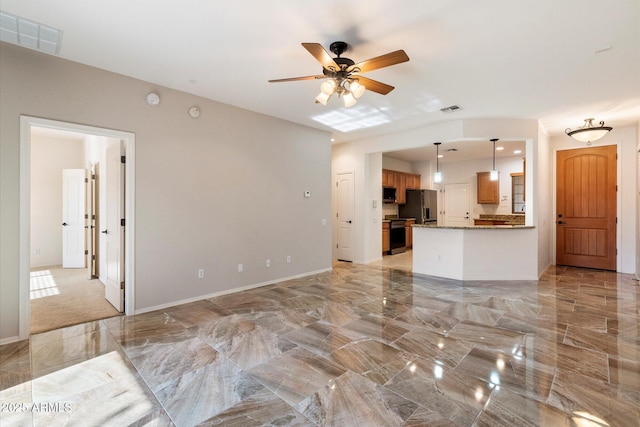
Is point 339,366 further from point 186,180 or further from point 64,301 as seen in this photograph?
point 64,301

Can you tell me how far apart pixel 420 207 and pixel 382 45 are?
21.4ft

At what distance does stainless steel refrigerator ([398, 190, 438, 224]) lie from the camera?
883 centimetres

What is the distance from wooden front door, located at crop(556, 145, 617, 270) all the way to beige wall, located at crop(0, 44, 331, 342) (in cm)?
539

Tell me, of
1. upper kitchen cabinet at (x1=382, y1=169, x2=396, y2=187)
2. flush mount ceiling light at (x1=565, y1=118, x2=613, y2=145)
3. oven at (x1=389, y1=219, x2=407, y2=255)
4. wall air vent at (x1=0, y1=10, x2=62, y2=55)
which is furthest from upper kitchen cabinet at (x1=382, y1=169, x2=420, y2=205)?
wall air vent at (x1=0, y1=10, x2=62, y2=55)

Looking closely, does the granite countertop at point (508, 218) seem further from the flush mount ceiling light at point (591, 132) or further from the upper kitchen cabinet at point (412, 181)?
the flush mount ceiling light at point (591, 132)

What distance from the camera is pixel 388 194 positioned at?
842 centimetres

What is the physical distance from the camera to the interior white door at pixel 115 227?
3762mm

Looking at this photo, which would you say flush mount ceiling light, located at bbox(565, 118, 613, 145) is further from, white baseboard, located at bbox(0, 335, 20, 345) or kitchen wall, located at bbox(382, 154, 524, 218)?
white baseboard, located at bbox(0, 335, 20, 345)

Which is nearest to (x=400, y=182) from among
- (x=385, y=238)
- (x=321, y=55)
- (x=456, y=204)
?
(x=385, y=238)

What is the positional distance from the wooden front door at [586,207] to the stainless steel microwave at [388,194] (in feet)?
12.2

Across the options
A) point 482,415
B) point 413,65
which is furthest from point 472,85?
point 482,415

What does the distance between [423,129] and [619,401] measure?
4753 mm

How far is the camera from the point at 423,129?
18.9ft

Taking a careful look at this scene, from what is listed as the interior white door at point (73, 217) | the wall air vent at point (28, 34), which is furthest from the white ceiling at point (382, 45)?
the interior white door at point (73, 217)
